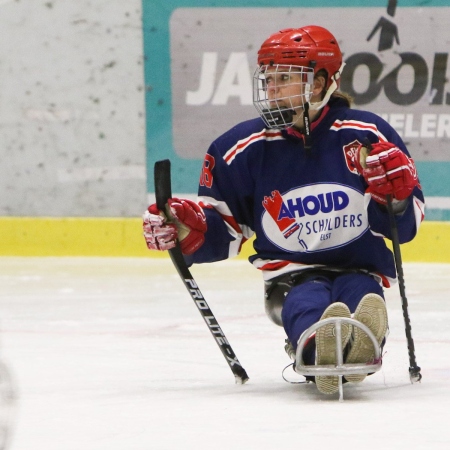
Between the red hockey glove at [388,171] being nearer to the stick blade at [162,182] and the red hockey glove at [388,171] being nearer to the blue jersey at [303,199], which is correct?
the blue jersey at [303,199]

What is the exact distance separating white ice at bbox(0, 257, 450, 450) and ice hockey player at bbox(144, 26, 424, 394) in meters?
0.26

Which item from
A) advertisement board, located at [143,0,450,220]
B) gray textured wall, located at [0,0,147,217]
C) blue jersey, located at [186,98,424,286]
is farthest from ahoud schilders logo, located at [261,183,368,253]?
gray textured wall, located at [0,0,147,217]

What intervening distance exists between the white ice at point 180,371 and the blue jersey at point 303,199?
1.03ft

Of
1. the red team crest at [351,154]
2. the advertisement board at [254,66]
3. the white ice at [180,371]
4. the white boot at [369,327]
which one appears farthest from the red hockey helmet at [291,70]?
the advertisement board at [254,66]

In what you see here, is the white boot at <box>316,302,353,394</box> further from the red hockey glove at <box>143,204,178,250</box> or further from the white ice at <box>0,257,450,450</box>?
the red hockey glove at <box>143,204,178,250</box>

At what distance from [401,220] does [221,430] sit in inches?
29.5

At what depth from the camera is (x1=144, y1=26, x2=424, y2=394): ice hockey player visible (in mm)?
2510

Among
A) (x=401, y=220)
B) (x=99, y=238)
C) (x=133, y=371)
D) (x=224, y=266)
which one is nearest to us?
(x=401, y=220)

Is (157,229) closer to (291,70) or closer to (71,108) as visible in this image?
(291,70)

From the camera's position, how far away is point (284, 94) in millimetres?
2570

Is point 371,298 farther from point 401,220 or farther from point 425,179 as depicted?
point 425,179

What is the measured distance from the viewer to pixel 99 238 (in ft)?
17.3

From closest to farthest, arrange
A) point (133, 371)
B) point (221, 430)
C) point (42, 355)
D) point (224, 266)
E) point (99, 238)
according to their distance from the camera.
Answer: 1. point (221, 430)
2. point (133, 371)
3. point (42, 355)
4. point (224, 266)
5. point (99, 238)

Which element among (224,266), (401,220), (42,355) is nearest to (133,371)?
(42,355)
